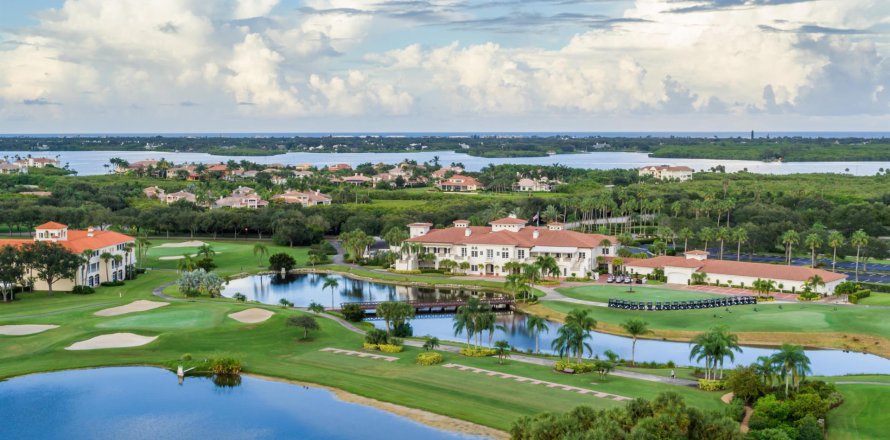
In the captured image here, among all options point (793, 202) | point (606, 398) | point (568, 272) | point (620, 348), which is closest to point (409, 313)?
point (620, 348)

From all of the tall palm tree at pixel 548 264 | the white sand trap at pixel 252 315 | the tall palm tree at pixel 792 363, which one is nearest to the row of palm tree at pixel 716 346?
the tall palm tree at pixel 792 363

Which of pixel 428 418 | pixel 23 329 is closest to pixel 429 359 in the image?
pixel 428 418

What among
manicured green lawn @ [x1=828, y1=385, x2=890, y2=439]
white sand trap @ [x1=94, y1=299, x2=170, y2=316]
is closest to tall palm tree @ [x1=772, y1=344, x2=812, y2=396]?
manicured green lawn @ [x1=828, y1=385, x2=890, y2=439]

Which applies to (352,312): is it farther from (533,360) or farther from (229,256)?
(229,256)

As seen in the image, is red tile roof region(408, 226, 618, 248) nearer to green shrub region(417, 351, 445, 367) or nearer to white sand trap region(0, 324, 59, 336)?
green shrub region(417, 351, 445, 367)

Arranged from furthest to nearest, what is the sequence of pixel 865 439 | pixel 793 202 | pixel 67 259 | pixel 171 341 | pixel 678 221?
pixel 793 202, pixel 678 221, pixel 67 259, pixel 171 341, pixel 865 439

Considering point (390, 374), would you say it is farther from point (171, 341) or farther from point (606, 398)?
point (171, 341)

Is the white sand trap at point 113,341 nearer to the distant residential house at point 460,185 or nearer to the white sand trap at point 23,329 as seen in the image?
the white sand trap at point 23,329
